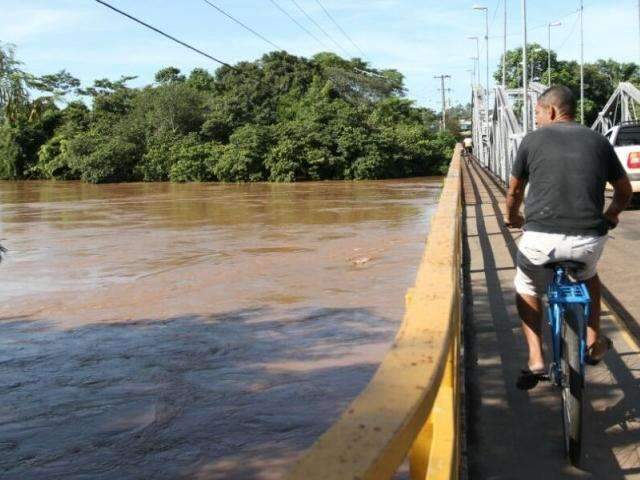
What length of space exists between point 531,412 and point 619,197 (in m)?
1.25

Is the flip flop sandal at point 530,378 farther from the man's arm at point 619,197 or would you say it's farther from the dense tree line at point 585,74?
the dense tree line at point 585,74

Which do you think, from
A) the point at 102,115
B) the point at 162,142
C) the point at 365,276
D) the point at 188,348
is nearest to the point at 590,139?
the point at 188,348

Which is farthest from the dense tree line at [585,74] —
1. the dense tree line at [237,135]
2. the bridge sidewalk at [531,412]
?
the bridge sidewalk at [531,412]

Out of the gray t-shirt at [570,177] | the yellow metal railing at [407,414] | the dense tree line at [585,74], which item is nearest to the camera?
the yellow metal railing at [407,414]

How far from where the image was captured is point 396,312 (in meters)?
8.80

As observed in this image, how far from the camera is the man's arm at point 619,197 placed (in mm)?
3938

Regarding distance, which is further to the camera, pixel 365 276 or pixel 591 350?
pixel 365 276

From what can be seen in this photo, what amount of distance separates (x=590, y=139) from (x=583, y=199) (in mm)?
310

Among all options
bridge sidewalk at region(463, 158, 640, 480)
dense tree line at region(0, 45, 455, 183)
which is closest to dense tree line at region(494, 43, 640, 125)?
dense tree line at region(0, 45, 455, 183)

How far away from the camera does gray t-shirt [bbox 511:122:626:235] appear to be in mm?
3715

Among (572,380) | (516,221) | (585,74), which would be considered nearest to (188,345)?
(516,221)

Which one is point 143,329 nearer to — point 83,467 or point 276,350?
point 276,350

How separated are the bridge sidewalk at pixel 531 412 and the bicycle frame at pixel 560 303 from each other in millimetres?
321

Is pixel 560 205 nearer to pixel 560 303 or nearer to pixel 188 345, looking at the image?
pixel 560 303
